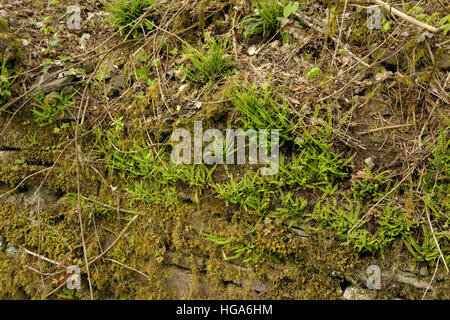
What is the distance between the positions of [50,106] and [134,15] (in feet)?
3.98

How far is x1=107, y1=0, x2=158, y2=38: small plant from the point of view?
118 inches

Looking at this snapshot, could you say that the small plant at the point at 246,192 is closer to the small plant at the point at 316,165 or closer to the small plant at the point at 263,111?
the small plant at the point at 316,165

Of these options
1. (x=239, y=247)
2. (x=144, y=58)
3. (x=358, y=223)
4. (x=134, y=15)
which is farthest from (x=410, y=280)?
(x=134, y=15)

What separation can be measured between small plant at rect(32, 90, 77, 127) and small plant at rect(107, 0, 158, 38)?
845 mm

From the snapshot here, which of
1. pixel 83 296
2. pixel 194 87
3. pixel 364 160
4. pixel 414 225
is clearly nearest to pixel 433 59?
pixel 364 160

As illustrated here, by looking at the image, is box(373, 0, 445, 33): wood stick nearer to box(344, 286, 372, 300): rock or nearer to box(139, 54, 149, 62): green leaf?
box(344, 286, 372, 300): rock

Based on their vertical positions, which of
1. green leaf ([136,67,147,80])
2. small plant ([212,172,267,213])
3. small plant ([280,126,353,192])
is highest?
green leaf ([136,67,147,80])

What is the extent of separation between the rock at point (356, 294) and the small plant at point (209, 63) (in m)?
1.93

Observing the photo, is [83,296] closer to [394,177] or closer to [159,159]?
[159,159]

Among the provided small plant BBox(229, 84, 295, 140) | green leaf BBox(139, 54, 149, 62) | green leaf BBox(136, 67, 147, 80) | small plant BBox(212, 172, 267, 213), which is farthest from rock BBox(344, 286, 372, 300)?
green leaf BBox(139, 54, 149, 62)

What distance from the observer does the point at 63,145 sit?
2910 millimetres

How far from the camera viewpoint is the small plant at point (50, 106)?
2924 millimetres

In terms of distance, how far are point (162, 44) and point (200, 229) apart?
5.85 ft

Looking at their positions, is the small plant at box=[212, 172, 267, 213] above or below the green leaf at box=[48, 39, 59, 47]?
below
